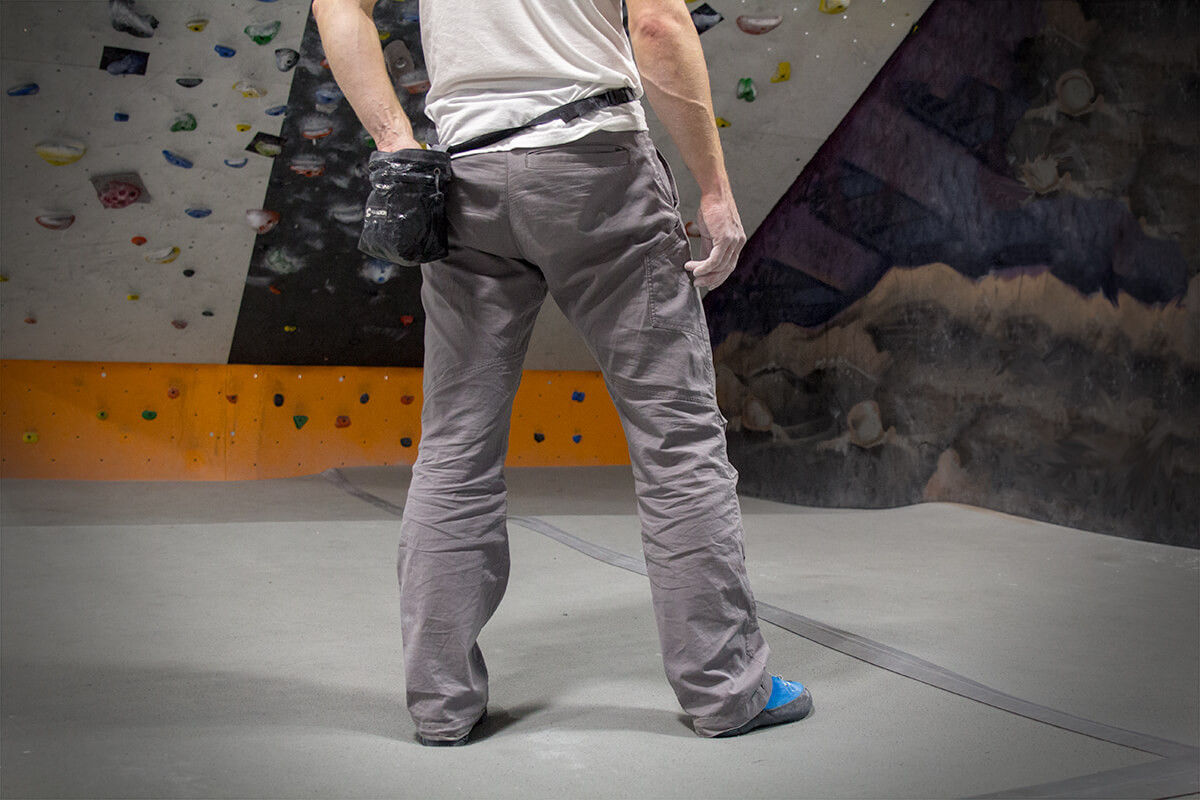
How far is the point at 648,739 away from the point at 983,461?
1993 millimetres

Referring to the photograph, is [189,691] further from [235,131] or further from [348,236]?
[348,236]

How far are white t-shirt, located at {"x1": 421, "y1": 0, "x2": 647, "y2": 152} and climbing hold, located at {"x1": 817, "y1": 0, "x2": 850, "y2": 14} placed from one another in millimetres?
1921

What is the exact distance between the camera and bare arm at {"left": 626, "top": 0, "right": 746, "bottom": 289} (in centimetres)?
110

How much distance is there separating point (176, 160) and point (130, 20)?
51 centimetres

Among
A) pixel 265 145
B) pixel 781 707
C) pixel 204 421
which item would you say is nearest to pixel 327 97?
pixel 265 145

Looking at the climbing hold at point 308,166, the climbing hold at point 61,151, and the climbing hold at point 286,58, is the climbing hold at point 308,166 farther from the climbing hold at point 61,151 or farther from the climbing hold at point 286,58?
the climbing hold at point 61,151

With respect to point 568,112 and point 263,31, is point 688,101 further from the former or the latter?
point 263,31

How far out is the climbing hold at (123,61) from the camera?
8.29 feet

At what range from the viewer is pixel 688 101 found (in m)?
1.12

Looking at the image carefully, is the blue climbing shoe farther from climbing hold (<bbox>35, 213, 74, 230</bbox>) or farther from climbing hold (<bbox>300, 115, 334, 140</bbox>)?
climbing hold (<bbox>35, 213, 74, 230</bbox>)

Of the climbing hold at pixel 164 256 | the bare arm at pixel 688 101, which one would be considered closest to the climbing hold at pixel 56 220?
the climbing hold at pixel 164 256

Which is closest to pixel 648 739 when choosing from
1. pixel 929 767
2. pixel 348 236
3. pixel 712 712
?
pixel 712 712

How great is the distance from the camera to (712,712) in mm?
1142

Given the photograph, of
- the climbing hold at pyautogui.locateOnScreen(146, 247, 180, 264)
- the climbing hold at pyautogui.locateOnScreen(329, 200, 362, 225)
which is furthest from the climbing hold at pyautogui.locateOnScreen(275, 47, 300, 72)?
the climbing hold at pyautogui.locateOnScreen(146, 247, 180, 264)
